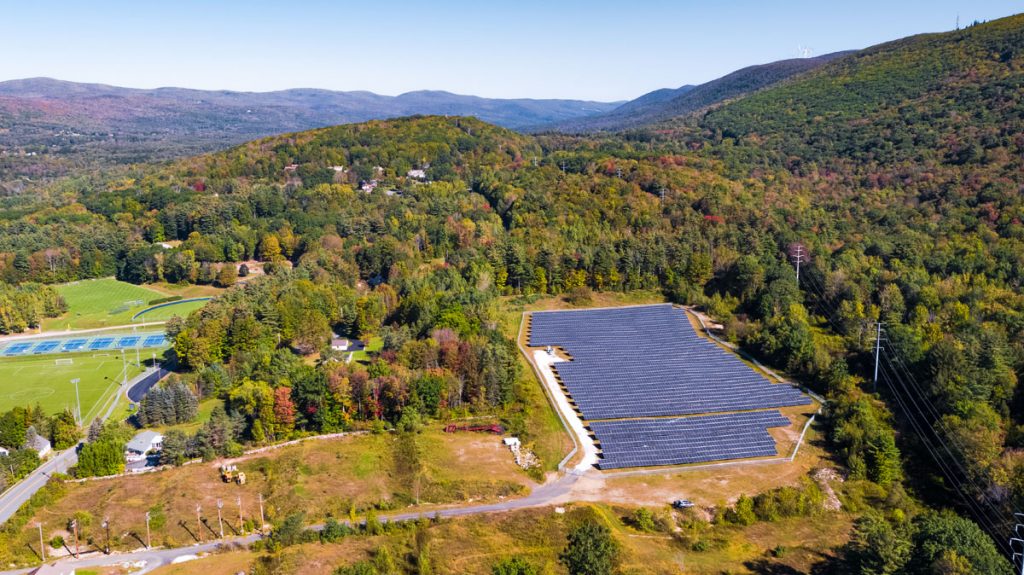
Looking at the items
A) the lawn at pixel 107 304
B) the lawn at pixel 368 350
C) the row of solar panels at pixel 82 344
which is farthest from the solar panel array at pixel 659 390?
the lawn at pixel 107 304

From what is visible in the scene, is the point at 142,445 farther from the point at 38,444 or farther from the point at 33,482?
the point at 38,444

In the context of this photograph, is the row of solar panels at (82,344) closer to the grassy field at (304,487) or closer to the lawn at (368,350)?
the lawn at (368,350)

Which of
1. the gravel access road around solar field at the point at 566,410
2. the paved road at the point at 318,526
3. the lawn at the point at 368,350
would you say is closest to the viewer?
the paved road at the point at 318,526

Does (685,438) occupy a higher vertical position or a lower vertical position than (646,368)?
lower

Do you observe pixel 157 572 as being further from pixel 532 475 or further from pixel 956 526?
pixel 956 526

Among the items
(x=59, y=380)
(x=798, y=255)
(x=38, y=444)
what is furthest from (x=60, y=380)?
(x=798, y=255)

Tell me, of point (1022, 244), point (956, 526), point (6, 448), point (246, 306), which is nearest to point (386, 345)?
point (246, 306)
